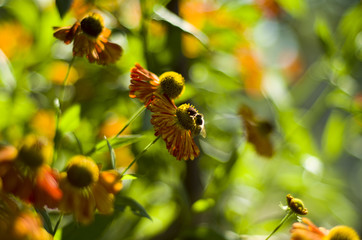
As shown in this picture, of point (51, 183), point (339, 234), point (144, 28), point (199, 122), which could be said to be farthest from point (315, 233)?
point (144, 28)

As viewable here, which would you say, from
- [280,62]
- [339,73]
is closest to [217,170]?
[339,73]

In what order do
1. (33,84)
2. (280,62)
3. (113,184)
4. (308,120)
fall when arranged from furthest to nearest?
(280,62)
(308,120)
(33,84)
(113,184)

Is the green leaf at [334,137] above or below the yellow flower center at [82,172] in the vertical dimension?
below

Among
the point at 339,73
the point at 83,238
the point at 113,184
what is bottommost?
the point at 83,238

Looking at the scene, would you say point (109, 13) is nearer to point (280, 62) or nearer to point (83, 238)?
point (83, 238)

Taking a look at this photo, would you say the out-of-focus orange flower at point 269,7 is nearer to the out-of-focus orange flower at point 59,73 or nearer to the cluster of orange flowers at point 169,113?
the out-of-focus orange flower at point 59,73

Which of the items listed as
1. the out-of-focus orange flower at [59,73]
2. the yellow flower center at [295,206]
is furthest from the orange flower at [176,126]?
the out-of-focus orange flower at [59,73]

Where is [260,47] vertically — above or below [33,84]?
above
